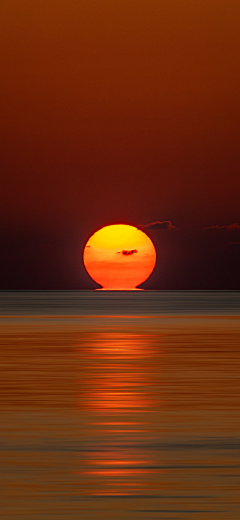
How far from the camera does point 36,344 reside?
97.8ft

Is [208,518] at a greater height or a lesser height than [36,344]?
lesser

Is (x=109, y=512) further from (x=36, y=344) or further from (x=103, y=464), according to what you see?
(x=36, y=344)

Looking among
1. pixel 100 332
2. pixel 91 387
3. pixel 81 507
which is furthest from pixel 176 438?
pixel 100 332

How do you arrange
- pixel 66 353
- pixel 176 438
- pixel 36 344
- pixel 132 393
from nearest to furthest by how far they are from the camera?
pixel 176 438 < pixel 132 393 < pixel 66 353 < pixel 36 344

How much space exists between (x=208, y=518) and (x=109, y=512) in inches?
36.6

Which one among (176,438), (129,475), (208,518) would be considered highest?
(176,438)

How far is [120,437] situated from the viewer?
12211 mm

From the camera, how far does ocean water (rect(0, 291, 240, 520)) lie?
8836 millimetres

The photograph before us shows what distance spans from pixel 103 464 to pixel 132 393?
20.5ft

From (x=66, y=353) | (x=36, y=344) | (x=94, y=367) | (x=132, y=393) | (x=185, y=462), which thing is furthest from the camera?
(x=36, y=344)

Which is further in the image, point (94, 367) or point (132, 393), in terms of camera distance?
point (94, 367)

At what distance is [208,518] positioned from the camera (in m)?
8.26

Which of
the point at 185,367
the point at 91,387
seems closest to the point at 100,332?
the point at 185,367

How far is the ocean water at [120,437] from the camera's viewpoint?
29.0 feet
